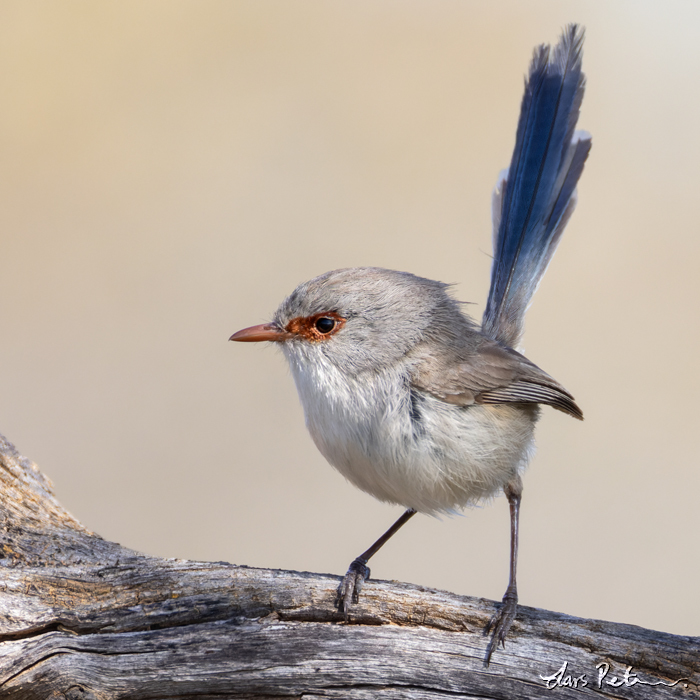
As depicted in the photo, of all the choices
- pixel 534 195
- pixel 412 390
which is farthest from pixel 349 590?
pixel 534 195

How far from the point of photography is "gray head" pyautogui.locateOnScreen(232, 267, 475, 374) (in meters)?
3.26

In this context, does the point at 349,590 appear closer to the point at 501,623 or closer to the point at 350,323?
the point at 501,623

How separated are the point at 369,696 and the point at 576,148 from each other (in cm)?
305

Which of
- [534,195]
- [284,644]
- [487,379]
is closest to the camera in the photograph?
[284,644]

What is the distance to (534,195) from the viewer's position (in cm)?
404

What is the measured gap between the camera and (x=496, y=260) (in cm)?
412

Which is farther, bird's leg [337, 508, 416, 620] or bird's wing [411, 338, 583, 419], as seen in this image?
bird's wing [411, 338, 583, 419]

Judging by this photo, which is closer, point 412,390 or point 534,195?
point 412,390

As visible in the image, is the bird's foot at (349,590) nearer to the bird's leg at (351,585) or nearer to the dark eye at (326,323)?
the bird's leg at (351,585)

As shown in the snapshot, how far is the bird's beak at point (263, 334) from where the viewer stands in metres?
3.34

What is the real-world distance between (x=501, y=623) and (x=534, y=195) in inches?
91.9

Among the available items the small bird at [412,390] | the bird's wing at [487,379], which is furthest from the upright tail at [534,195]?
the bird's wing at [487,379]

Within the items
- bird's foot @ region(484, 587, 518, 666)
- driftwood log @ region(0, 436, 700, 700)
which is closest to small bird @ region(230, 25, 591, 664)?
bird's foot @ region(484, 587, 518, 666)

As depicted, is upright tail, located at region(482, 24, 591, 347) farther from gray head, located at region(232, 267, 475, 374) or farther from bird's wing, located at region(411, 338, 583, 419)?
gray head, located at region(232, 267, 475, 374)
